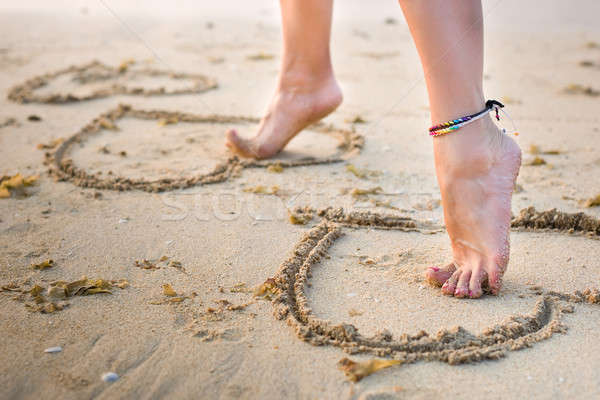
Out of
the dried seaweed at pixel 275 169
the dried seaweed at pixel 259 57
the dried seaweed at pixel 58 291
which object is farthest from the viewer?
the dried seaweed at pixel 259 57

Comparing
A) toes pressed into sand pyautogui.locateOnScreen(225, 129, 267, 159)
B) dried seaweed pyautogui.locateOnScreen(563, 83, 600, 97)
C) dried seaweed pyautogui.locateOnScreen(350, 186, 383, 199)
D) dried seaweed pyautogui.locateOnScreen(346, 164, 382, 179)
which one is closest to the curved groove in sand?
dried seaweed pyautogui.locateOnScreen(350, 186, 383, 199)

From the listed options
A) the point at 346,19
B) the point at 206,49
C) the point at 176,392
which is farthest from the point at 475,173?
the point at 346,19

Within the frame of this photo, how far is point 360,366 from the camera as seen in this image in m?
1.39

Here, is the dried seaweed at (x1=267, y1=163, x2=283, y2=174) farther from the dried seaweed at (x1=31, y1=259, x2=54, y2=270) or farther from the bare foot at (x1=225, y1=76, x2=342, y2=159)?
the dried seaweed at (x1=31, y1=259, x2=54, y2=270)

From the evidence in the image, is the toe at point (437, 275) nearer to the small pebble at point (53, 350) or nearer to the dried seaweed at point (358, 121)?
the small pebble at point (53, 350)

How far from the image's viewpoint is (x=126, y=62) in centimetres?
468

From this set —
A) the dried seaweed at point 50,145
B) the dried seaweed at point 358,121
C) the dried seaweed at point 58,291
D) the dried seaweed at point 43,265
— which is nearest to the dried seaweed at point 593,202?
the dried seaweed at point 358,121

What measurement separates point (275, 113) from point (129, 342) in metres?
1.60

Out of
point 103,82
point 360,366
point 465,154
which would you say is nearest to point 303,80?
point 465,154

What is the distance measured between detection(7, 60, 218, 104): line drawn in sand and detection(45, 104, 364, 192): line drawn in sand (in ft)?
1.23

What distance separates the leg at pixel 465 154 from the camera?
67.9 inches

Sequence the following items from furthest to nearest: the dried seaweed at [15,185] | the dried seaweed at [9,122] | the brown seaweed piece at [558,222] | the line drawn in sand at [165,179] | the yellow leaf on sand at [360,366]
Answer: the dried seaweed at [9,122] < the line drawn in sand at [165,179] < the dried seaweed at [15,185] < the brown seaweed piece at [558,222] < the yellow leaf on sand at [360,366]

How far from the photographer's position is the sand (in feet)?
4.64

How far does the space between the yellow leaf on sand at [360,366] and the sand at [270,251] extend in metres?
0.01
